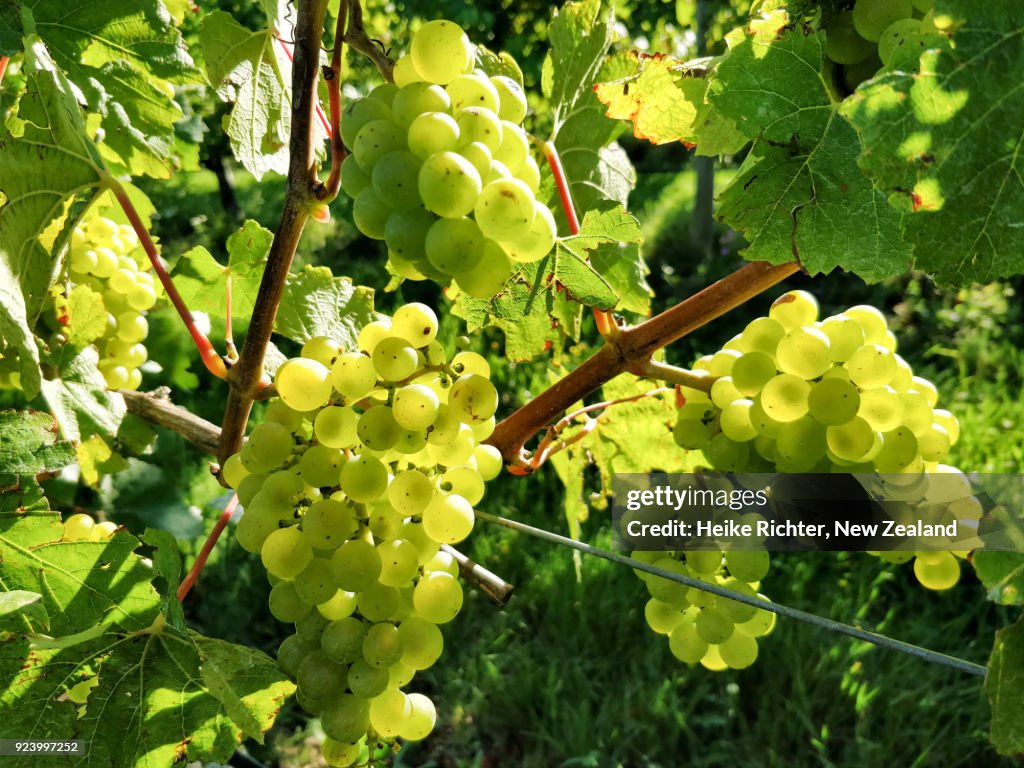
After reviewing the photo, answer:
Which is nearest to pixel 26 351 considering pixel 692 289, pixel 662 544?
pixel 662 544

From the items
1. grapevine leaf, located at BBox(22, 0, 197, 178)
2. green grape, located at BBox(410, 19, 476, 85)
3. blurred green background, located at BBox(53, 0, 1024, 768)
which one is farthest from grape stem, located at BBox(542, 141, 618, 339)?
blurred green background, located at BBox(53, 0, 1024, 768)

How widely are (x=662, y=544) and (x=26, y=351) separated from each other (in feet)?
1.52

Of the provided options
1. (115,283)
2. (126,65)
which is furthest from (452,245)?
(115,283)

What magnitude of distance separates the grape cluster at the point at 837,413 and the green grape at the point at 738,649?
0.13m

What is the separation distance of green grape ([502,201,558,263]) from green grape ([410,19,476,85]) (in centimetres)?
8

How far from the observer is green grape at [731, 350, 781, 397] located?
63 centimetres

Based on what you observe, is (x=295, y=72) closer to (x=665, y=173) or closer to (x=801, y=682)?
(x=801, y=682)

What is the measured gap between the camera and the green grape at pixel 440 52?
0.45 meters

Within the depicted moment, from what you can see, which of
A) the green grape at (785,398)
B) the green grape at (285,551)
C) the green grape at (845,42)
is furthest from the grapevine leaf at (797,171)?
the green grape at (285,551)

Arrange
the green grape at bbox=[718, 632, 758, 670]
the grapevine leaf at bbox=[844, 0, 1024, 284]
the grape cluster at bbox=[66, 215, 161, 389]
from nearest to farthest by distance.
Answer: the grapevine leaf at bbox=[844, 0, 1024, 284], the green grape at bbox=[718, 632, 758, 670], the grape cluster at bbox=[66, 215, 161, 389]

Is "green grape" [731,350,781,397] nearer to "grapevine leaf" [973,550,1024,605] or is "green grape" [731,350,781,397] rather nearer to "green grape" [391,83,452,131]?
"grapevine leaf" [973,550,1024,605]

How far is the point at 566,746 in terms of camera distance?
1655mm

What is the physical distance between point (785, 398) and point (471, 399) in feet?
0.72

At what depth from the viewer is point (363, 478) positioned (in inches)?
21.0
